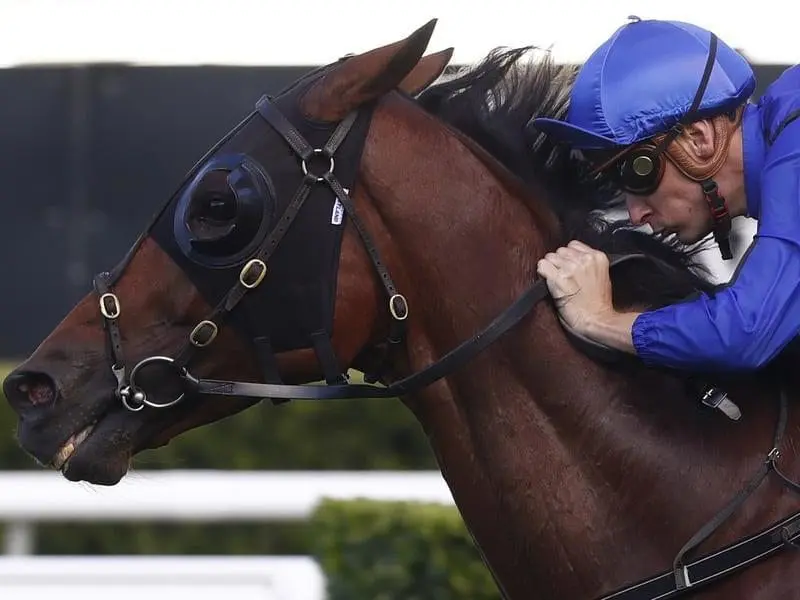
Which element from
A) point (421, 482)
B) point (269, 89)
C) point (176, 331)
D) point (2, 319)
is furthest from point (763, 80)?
point (176, 331)

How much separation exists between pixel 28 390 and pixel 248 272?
0.45 m

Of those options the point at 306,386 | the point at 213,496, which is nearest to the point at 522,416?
the point at 306,386

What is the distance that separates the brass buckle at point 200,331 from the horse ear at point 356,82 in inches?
16.2

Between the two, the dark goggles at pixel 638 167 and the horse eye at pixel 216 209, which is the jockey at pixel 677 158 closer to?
the dark goggles at pixel 638 167

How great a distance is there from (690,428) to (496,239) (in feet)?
1.55

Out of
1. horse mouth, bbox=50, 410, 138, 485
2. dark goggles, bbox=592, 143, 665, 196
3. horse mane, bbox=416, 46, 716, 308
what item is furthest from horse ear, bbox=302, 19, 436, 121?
horse mouth, bbox=50, 410, 138, 485

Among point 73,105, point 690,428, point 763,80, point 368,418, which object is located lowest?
point 368,418

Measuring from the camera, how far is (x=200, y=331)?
231cm

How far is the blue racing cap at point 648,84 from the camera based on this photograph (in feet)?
7.26

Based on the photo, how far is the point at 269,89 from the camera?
251 inches

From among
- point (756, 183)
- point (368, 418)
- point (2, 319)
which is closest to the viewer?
point (756, 183)

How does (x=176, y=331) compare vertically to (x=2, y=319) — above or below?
above

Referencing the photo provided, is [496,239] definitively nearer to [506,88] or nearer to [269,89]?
[506,88]

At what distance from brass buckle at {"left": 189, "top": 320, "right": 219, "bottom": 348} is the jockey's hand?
585mm
